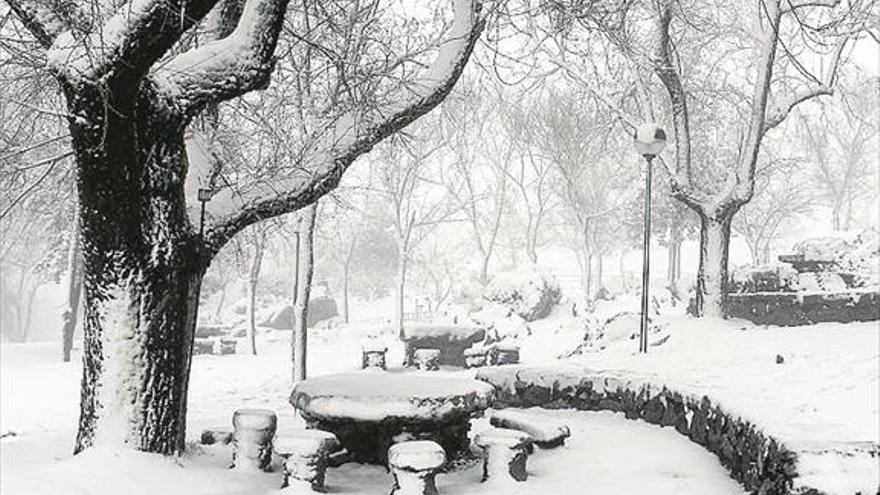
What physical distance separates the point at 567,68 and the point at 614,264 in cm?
5376

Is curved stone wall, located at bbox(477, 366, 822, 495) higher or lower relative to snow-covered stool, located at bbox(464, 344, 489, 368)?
higher

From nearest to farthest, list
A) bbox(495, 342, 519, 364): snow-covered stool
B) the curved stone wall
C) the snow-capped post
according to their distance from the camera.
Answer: the curved stone wall
the snow-capped post
bbox(495, 342, 519, 364): snow-covered stool

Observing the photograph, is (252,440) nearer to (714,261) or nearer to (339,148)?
(339,148)

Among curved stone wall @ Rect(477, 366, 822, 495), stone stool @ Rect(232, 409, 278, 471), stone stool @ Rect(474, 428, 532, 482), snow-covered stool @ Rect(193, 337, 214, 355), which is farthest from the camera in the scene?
snow-covered stool @ Rect(193, 337, 214, 355)

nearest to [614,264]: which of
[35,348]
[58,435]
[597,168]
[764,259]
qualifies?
[764,259]

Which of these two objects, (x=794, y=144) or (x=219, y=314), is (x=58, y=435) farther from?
Result: (x=794, y=144)

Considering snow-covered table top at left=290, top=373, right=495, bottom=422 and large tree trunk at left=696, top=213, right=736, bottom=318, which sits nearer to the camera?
snow-covered table top at left=290, top=373, right=495, bottom=422

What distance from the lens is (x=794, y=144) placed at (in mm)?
44281

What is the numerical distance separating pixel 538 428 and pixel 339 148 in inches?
121

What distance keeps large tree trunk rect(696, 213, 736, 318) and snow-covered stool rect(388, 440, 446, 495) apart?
41.5 ft

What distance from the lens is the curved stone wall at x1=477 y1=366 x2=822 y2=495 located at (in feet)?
17.7

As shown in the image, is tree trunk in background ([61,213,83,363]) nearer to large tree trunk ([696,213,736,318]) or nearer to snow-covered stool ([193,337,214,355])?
snow-covered stool ([193,337,214,355])

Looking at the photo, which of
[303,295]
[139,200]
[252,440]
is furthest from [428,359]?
[139,200]

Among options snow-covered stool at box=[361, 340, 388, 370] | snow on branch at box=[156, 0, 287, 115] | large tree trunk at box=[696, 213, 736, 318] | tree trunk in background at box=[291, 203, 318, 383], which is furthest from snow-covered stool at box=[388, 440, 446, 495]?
large tree trunk at box=[696, 213, 736, 318]
